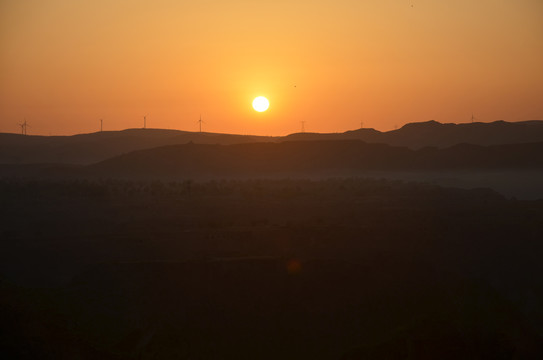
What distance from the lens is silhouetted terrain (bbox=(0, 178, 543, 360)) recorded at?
64.5ft

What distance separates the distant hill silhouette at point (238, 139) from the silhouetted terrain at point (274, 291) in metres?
128

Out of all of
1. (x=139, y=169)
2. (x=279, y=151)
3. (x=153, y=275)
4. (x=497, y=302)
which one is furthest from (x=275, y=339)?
(x=279, y=151)

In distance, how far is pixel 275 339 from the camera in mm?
21312

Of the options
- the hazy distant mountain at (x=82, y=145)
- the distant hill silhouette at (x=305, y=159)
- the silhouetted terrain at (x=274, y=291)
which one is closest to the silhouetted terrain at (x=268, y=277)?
the silhouetted terrain at (x=274, y=291)

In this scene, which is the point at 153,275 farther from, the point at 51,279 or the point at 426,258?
the point at 426,258

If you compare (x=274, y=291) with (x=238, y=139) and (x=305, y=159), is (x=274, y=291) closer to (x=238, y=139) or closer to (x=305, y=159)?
(x=305, y=159)

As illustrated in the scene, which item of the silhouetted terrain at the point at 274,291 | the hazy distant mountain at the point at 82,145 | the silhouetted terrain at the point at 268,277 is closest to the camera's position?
the silhouetted terrain at the point at 274,291

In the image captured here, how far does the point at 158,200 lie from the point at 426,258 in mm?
25874

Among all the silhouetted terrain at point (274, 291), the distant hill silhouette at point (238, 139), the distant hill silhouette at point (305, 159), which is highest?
the distant hill silhouette at point (238, 139)

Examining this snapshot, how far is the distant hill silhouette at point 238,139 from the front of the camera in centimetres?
16288


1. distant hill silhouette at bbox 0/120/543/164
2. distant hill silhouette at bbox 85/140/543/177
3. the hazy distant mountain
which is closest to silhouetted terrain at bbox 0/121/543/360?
distant hill silhouette at bbox 85/140/543/177

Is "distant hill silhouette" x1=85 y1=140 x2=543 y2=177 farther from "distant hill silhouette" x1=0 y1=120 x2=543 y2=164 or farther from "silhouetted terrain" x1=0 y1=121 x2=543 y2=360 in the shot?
"silhouetted terrain" x1=0 y1=121 x2=543 y2=360

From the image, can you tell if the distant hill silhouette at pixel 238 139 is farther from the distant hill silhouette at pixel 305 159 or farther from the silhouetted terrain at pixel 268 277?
the silhouetted terrain at pixel 268 277

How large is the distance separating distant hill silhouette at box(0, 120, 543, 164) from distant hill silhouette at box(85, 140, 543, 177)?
41.0m
